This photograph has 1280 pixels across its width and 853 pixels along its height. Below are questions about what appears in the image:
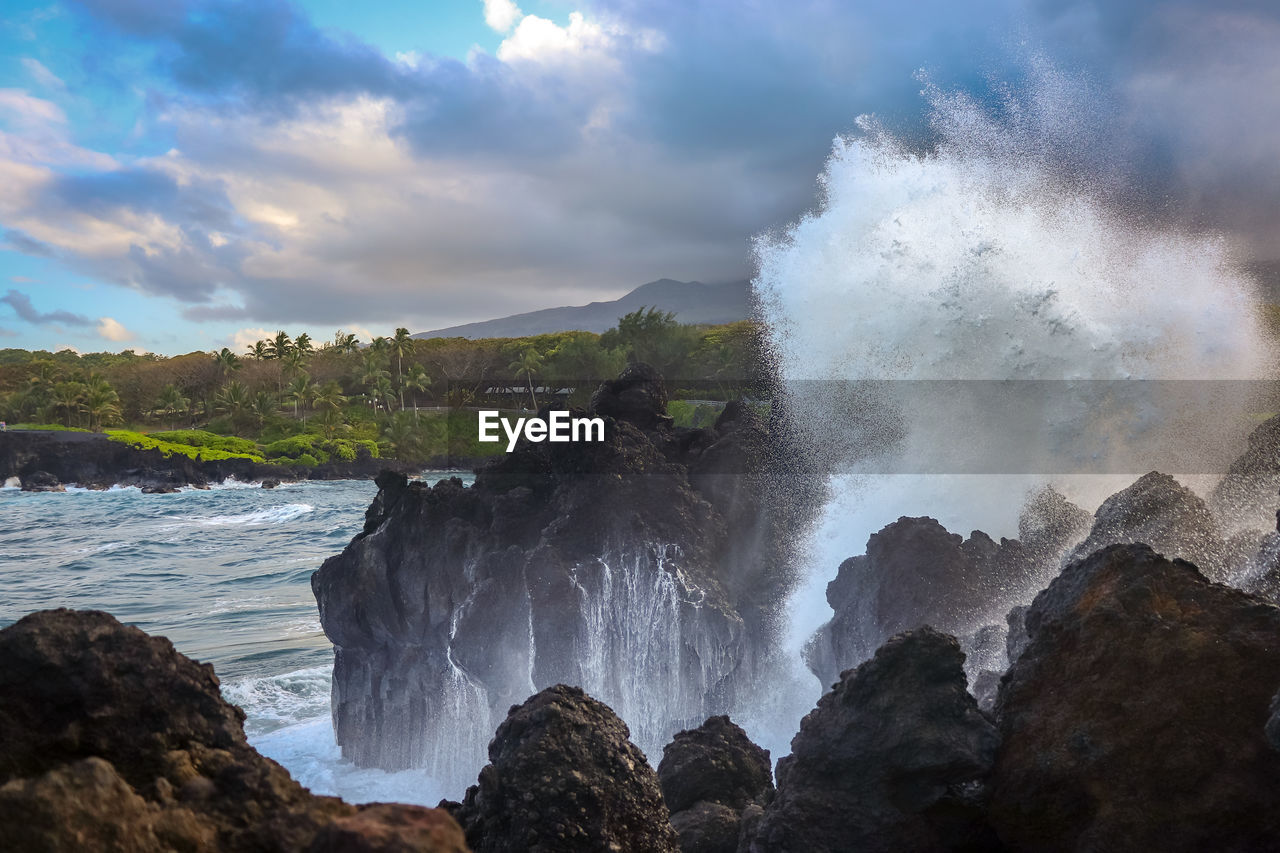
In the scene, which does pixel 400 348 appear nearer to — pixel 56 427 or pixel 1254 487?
pixel 56 427

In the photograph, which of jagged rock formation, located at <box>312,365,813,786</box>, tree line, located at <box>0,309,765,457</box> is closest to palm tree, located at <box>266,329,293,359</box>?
tree line, located at <box>0,309,765,457</box>

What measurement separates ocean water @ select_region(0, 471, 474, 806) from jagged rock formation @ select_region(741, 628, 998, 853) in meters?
7.80

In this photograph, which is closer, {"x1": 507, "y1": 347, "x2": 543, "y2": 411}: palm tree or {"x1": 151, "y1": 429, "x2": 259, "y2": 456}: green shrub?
{"x1": 151, "y1": 429, "x2": 259, "y2": 456}: green shrub

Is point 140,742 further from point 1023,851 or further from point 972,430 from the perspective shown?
point 972,430

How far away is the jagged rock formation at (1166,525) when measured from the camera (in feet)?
24.2

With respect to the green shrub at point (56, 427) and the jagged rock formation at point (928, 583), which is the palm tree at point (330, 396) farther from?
the jagged rock formation at point (928, 583)

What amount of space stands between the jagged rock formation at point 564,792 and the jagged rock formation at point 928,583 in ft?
18.9

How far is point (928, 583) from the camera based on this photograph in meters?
9.82

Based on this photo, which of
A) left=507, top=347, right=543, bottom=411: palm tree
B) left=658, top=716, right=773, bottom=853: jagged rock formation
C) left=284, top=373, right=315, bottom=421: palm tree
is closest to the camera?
left=658, top=716, right=773, bottom=853: jagged rock formation

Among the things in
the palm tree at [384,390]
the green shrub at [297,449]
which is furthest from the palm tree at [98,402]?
the palm tree at [384,390]

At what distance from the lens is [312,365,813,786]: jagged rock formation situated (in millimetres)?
12070

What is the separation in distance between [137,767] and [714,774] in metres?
4.53

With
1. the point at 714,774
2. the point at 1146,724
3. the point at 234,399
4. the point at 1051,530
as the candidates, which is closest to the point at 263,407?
the point at 234,399

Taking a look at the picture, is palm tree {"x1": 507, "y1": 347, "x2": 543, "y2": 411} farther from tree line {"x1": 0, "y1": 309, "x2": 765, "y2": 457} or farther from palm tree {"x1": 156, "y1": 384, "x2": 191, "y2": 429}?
palm tree {"x1": 156, "y1": 384, "x2": 191, "y2": 429}
